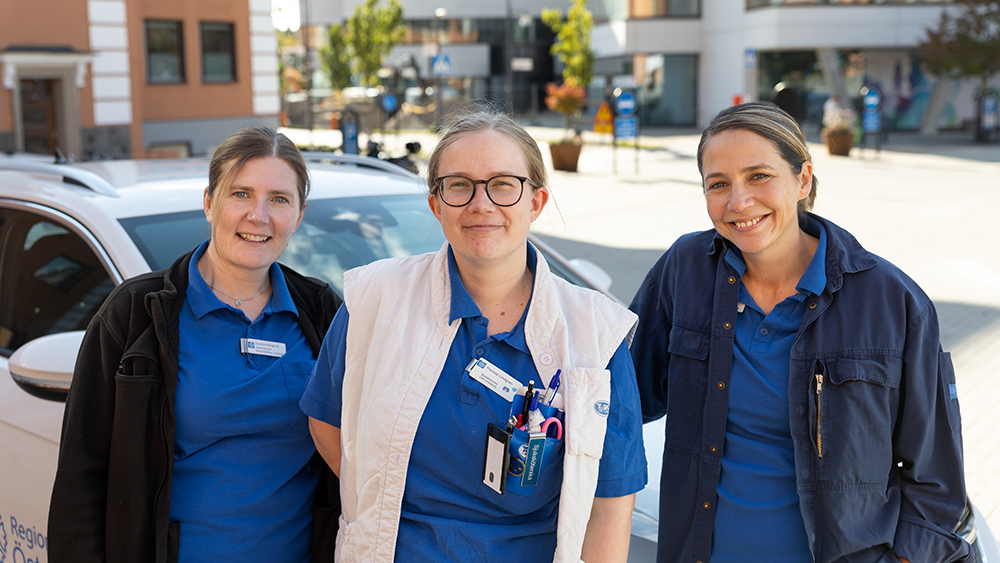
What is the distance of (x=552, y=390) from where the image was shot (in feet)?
6.79

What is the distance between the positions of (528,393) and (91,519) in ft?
4.18

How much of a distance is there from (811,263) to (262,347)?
5.00ft

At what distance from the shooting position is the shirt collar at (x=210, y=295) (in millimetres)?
2496

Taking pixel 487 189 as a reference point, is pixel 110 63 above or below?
above

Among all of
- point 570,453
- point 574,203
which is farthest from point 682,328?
point 574,203

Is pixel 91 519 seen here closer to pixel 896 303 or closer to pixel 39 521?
pixel 39 521

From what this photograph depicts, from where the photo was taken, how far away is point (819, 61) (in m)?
37.8

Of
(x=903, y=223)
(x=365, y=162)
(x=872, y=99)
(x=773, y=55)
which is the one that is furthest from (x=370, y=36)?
(x=365, y=162)

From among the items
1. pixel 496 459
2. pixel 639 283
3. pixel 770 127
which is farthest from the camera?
pixel 639 283

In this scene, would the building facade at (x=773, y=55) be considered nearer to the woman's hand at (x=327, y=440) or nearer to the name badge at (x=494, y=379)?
the woman's hand at (x=327, y=440)

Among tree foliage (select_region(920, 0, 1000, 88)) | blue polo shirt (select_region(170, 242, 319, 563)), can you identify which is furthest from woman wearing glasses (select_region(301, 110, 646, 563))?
tree foliage (select_region(920, 0, 1000, 88))

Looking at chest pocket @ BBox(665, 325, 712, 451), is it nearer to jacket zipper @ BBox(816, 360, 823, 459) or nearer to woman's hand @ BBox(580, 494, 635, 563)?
jacket zipper @ BBox(816, 360, 823, 459)

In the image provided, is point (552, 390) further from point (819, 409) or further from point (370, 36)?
point (370, 36)

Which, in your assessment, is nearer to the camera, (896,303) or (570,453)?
(570,453)
